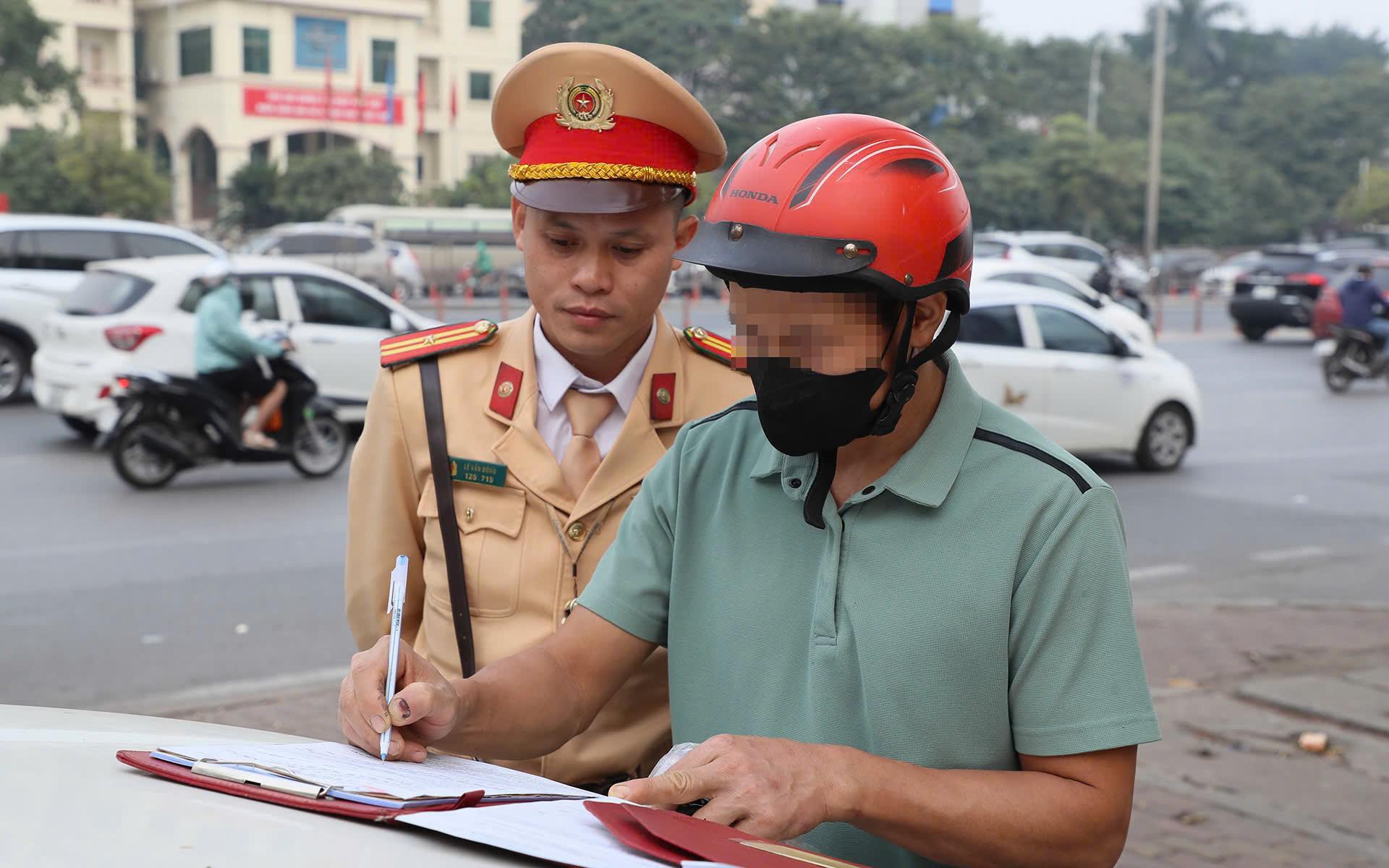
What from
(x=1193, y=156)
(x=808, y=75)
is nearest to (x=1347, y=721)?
(x=808, y=75)

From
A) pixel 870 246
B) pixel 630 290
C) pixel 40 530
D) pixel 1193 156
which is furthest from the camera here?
pixel 1193 156

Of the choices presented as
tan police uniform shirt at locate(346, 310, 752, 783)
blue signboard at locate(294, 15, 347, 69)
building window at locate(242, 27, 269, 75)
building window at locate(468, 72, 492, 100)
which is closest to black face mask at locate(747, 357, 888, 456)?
tan police uniform shirt at locate(346, 310, 752, 783)

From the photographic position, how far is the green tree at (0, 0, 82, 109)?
2912 cm

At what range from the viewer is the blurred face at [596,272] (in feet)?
7.71

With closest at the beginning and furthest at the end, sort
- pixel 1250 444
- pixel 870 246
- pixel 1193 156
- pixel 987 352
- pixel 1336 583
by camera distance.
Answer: pixel 870 246
pixel 1336 583
pixel 987 352
pixel 1250 444
pixel 1193 156

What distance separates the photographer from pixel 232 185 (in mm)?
45750

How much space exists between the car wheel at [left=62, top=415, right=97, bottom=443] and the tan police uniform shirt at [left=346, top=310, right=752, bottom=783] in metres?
10.8

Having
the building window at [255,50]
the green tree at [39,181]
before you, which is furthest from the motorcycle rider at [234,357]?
the building window at [255,50]

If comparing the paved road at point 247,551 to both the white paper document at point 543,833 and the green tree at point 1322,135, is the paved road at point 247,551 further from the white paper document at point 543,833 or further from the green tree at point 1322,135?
the green tree at point 1322,135

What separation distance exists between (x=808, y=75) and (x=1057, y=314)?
32345mm

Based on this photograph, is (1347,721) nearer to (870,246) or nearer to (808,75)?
(870,246)

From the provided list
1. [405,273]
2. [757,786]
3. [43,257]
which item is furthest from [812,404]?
[405,273]

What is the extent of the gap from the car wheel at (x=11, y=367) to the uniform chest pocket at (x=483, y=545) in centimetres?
1379

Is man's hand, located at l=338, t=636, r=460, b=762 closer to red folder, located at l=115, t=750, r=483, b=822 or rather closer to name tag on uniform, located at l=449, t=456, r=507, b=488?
red folder, located at l=115, t=750, r=483, b=822
